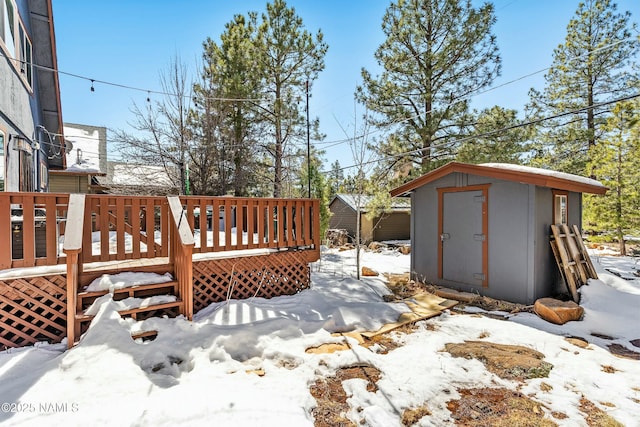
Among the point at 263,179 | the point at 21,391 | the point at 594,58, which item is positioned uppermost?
the point at 594,58

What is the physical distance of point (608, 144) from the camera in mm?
9133

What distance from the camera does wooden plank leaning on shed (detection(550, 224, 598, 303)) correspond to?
4.84 m

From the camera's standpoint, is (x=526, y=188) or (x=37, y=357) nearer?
(x=37, y=357)

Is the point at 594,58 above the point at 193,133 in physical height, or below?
above

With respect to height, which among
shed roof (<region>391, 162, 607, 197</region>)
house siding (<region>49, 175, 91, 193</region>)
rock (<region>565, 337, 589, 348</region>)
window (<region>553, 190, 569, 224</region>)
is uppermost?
house siding (<region>49, 175, 91, 193</region>)

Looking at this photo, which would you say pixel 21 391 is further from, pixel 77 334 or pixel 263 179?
pixel 263 179

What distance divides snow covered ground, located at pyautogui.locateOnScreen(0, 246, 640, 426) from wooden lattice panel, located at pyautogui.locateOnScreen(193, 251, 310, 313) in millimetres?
246

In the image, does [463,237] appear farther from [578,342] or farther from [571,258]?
[578,342]

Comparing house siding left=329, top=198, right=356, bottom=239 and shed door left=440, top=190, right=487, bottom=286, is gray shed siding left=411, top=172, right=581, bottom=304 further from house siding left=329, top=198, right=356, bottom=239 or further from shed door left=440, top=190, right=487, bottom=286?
house siding left=329, top=198, right=356, bottom=239

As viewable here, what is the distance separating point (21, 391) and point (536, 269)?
20.5 feet

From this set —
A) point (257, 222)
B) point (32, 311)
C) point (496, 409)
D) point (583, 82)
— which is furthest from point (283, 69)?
point (496, 409)

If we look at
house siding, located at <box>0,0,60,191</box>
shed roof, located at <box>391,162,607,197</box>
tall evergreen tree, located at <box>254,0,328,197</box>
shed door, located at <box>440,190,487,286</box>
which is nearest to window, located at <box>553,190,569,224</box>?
shed roof, located at <box>391,162,607,197</box>

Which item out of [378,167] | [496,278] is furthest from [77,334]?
[378,167]

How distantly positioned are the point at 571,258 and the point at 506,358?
3.18m
